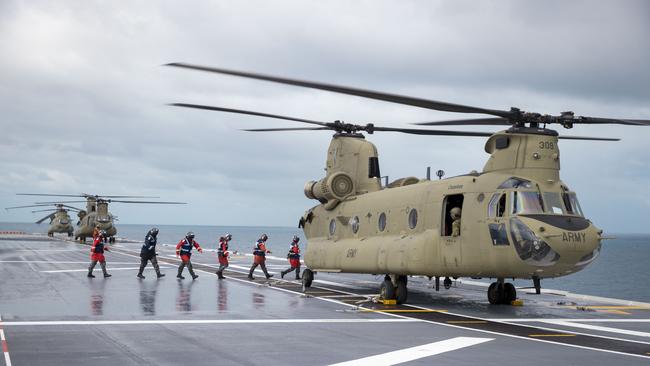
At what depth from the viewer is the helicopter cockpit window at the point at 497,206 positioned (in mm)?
17938

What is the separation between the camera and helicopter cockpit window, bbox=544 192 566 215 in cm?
1773

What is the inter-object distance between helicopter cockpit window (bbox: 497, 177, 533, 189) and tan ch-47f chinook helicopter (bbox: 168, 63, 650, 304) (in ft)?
0.08

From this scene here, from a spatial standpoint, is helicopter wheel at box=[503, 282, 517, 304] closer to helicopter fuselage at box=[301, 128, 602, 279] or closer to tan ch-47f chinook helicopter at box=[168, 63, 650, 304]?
tan ch-47f chinook helicopter at box=[168, 63, 650, 304]

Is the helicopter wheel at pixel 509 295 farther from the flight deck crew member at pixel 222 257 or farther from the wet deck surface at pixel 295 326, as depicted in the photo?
the flight deck crew member at pixel 222 257

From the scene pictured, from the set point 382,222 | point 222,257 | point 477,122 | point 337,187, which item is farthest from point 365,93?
point 222,257

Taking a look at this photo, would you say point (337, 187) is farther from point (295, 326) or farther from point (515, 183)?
point (295, 326)

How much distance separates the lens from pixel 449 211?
64.6 ft

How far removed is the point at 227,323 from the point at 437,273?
6305 millimetres

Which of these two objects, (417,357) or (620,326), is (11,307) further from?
(620,326)

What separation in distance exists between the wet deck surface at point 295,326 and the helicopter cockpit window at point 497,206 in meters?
2.59

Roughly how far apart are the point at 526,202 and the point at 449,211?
2532 mm

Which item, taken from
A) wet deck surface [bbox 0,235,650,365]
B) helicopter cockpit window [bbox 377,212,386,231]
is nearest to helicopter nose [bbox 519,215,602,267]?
wet deck surface [bbox 0,235,650,365]

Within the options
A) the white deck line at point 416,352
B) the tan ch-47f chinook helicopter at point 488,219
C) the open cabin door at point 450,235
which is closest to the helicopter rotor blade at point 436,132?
the tan ch-47f chinook helicopter at point 488,219

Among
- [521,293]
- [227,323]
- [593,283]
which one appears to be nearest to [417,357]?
[227,323]
